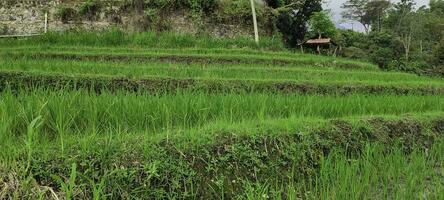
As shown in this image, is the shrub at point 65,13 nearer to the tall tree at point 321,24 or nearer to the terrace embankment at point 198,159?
the tall tree at point 321,24

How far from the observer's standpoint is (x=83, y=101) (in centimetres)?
284

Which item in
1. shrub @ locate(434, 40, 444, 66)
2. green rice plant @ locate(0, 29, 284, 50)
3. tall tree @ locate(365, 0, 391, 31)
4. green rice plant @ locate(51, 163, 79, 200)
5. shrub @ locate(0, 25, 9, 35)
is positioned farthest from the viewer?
tall tree @ locate(365, 0, 391, 31)

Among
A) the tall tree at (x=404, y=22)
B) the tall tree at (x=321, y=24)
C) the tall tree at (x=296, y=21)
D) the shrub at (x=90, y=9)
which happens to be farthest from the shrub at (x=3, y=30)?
the tall tree at (x=404, y=22)

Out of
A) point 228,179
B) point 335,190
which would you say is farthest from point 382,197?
point 228,179

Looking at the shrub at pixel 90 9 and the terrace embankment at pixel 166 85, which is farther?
the shrub at pixel 90 9

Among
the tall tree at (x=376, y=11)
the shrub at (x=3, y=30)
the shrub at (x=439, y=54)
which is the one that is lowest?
the shrub at (x=439, y=54)

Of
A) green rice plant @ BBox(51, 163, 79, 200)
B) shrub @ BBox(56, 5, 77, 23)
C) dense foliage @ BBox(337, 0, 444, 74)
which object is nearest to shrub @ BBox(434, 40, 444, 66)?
dense foliage @ BBox(337, 0, 444, 74)

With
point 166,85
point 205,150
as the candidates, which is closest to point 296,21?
point 166,85

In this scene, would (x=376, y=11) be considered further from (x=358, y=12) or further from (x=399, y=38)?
(x=399, y=38)

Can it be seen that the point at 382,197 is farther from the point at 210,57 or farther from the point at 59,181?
the point at 210,57

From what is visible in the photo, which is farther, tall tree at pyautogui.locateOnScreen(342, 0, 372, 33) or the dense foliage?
tall tree at pyautogui.locateOnScreen(342, 0, 372, 33)

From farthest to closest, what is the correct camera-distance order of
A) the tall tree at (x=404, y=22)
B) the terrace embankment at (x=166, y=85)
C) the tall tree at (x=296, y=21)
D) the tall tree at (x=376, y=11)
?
the tall tree at (x=376, y=11) → the tall tree at (x=404, y=22) → the tall tree at (x=296, y=21) → the terrace embankment at (x=166, y=85)

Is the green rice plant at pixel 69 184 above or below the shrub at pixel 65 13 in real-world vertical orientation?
below

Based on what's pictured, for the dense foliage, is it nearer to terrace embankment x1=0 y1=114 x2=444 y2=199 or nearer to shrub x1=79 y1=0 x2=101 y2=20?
shrub x1=79 y1=0 x2=101 y2=20
